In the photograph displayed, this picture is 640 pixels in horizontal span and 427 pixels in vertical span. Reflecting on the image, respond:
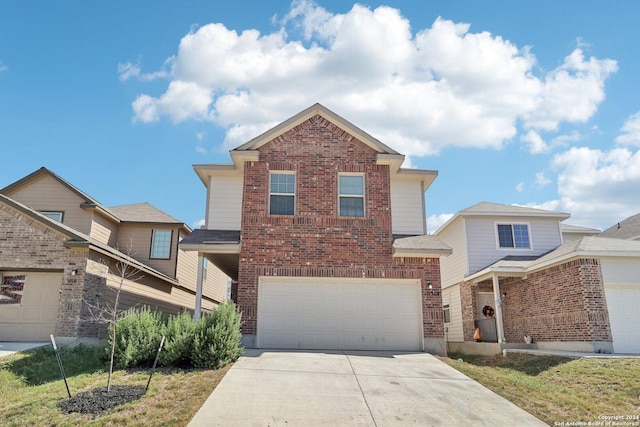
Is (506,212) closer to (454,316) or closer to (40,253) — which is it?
(454,316)

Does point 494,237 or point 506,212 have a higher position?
point 506,212

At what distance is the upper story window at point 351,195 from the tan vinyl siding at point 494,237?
7.89 metres

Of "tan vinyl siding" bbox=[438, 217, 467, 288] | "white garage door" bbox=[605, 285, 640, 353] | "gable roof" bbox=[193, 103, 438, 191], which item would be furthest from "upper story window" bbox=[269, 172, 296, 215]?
"white garage door" bbox=[605, 285, 640, 353]

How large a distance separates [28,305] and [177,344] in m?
7.25

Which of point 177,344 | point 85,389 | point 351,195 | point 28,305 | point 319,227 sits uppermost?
point 351,195

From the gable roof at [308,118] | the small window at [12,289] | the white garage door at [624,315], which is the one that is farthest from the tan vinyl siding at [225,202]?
the white garage door at [624,315]

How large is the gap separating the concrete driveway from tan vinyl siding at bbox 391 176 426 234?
5286mm

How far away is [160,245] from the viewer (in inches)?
790

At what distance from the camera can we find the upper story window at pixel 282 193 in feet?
48.2

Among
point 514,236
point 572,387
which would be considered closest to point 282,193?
point 572,387

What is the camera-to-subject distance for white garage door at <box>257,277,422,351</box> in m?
13.6

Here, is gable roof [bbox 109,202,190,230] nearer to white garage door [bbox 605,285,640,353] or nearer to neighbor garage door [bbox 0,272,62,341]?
neighbor garage door [bbox 0,272,62,341]

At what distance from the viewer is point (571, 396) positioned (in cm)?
918

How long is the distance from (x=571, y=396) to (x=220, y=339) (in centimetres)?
761
